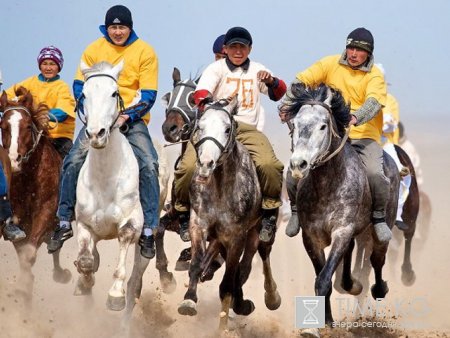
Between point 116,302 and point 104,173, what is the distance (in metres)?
1.34

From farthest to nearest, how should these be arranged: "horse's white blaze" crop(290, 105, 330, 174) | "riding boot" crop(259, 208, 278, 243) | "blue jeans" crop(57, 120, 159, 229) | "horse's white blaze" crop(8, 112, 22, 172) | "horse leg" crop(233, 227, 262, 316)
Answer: "horse's white blaze" crop(8, 112, 22, 172) < "horse leg" crop(233, 227, 262, 316) < "riding boot" crop(259, 208, 278, 243) < "blue jeans" crop(57, 120, 159, 229) < "horse's white blaze" crop(290, 105, 330, 174)

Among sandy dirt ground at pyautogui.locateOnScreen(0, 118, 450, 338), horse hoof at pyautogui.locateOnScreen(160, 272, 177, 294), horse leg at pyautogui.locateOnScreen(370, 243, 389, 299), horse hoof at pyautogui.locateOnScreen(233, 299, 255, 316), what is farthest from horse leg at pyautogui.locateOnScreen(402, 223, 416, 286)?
horse hoof at pyautogui.locateOnScreen(233, 299, 255, 316)

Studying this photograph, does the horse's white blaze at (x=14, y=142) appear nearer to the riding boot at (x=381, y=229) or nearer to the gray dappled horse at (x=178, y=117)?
the gray dappled horse at (x=178, y=117)

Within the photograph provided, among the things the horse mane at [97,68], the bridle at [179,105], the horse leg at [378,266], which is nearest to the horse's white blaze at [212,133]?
the horse mane at [97,68]

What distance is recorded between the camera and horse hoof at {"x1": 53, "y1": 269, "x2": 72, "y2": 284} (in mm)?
15359

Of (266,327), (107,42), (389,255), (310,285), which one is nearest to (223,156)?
(107,42)

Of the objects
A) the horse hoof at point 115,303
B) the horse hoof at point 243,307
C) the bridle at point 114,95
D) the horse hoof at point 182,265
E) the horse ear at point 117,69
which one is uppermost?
the horse ear at point 117,69

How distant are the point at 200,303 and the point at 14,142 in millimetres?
3405

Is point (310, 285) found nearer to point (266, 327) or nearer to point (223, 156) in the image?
point (266, 327)

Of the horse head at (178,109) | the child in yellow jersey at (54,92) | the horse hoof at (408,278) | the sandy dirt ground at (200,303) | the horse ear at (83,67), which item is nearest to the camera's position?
the horse ear at (83,67)

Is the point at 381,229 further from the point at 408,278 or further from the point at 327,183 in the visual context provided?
the point at 408,278

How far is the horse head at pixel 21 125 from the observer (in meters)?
14.2

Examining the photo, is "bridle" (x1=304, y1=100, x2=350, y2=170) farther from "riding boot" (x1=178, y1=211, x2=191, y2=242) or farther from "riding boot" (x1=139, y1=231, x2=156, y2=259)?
"riding boot" (x1=139, y1=231, x2=156, y2=259)

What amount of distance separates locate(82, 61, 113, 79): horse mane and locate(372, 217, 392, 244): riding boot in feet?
11.3
